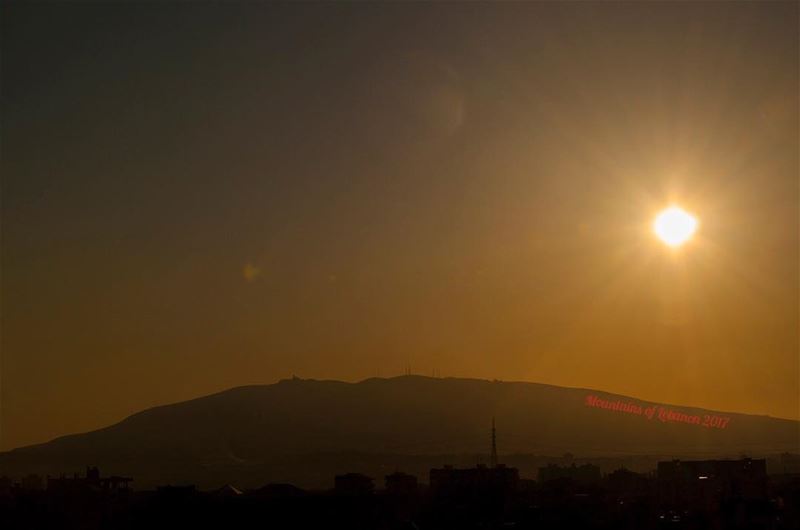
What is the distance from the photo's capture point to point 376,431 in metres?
170

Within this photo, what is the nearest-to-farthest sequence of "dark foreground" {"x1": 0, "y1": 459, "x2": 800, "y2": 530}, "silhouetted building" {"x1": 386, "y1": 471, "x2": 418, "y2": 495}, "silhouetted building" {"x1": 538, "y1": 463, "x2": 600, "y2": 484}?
"dark foreground" {"x1": 0, "y1": 459, "x2": 800, "y2": 530}, "silhouetted building" {"x1": 386, "y1": 471, "x2": 418, "y2": 495}, "silhouetted building" {"x1": 538, "y1": 463, "x2": 600, "y2": 484}

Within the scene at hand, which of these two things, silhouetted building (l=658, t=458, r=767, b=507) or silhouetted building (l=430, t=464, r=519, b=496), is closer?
silhouetted building (l=658, t=458, r=767, b=507)

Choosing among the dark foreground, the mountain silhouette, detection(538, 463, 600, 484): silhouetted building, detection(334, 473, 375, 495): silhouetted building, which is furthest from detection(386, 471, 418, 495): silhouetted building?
the mountain silhouette

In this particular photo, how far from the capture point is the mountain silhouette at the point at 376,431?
451 ft

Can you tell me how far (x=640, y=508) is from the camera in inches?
1513

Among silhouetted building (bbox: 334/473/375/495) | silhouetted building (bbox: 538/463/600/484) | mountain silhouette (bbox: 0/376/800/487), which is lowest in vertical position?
silhouetted building (bbox: 334/473/375/495)

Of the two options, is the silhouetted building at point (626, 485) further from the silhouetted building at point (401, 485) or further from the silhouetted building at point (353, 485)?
the silhouetted building at point (353, 485)

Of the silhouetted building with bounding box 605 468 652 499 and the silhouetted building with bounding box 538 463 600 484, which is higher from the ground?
the silhouetted building with bounding box 538 463 600 484

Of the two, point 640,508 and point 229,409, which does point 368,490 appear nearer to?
point 640,508

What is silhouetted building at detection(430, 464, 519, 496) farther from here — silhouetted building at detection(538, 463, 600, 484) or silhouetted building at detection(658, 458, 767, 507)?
silhouetted building at detection(538, 463, 600, 484)

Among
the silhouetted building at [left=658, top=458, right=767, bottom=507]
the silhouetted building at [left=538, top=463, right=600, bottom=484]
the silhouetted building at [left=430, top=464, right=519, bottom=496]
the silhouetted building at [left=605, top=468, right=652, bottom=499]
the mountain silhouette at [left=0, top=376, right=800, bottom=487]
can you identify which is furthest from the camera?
the mountain silhouette at [left=0, top=376, right=800, bottom=487]

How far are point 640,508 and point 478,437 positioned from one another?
390 feet

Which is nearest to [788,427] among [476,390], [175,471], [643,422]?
[643,422]

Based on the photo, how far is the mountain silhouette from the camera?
13738 centimetres
